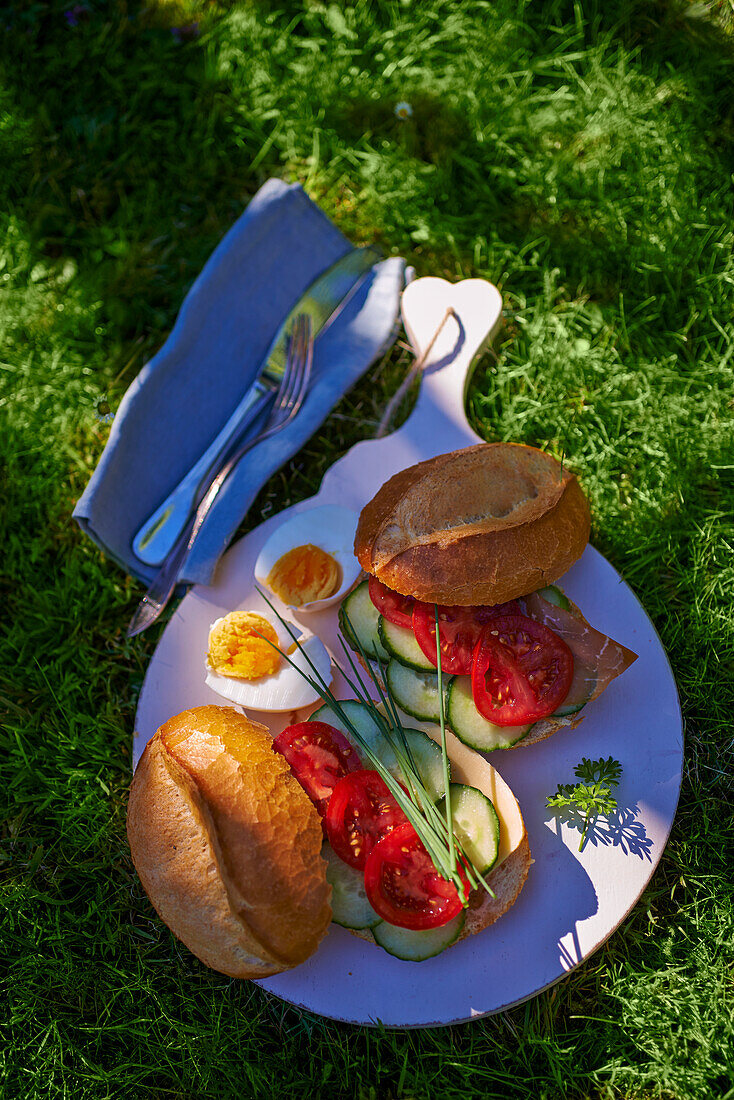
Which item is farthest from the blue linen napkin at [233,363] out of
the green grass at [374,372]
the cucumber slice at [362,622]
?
the cucumber slice at [362,622]

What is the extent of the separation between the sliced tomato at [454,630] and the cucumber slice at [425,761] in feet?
1.02

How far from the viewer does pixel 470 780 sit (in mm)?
3480

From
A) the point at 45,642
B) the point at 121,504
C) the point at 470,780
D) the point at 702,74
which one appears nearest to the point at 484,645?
the point at 470,780

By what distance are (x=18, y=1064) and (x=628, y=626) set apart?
3531 millimetres

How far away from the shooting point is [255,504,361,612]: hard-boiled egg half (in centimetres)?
384

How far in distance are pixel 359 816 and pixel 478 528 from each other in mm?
1307

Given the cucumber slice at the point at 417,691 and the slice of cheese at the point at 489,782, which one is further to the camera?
the cucumber slice at the point at 417,691

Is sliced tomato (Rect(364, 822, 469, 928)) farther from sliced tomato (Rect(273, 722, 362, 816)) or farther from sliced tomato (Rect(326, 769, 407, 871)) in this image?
sliced tomato (Rect(273, 722, 362, 816))

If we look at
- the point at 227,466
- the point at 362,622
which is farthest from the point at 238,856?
the point at 227,466

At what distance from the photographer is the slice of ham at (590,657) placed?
3482 mm

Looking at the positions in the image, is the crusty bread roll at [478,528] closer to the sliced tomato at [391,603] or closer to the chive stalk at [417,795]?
the sliced tomato at [391,603]

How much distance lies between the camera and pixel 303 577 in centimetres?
384

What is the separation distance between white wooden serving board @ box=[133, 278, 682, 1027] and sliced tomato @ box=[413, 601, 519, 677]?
0.49 meters

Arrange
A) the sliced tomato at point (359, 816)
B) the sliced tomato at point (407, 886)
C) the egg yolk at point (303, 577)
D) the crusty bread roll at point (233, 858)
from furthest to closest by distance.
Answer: the egg yolk at point (303, 577), the sliced tomato at point (359, 816), the sliced tomato at point (407, 886), the crusty bread roll at point (233, 858)
